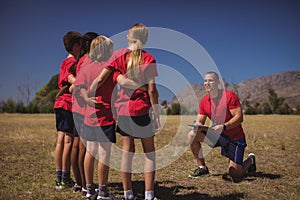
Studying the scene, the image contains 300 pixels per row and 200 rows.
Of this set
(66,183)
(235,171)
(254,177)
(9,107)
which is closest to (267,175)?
(254,177)

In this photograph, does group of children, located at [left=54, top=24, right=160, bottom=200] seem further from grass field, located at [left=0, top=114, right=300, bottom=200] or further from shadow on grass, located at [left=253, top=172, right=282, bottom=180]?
shadow on grass, located at [left=253, top=172, right=282, bottom=180]

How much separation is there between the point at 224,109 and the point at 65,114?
7.33ft

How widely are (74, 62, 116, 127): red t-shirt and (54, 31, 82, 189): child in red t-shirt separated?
417 mm

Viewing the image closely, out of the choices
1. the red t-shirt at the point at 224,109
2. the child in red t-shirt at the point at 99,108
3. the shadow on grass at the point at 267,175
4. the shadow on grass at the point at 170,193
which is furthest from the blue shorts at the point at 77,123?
the shadow on grass at the point at 267,175

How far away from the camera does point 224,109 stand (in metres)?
4.86

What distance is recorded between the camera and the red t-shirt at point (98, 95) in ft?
11.6

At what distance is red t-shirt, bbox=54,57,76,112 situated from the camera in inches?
159

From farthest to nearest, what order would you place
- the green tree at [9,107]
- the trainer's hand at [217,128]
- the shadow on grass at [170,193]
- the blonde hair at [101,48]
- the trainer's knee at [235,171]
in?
the green tree at [9,107] < the trainer's knee at [235,171] < the trainer's hand at [217,128] < the shadow on grass at [170,193] < the blonde hair at [101,48]

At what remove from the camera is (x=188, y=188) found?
173 inches

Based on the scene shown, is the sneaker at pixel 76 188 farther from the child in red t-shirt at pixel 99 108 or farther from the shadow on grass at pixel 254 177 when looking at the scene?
the shadow on grass at pixel 254 177

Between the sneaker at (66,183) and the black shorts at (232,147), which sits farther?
the black shorts at (232,147)

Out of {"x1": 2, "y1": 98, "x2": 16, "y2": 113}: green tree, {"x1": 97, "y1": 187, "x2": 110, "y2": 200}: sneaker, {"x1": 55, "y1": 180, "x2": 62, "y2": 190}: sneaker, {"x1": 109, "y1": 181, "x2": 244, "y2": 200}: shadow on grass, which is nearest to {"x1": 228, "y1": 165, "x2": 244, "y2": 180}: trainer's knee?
{"x1": 109, "y1": 181, "x2": 244, "y2": 200}: shadow on grass

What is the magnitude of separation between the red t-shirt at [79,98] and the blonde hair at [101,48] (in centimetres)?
15

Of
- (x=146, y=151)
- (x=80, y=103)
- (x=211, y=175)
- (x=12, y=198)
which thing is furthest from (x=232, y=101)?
(x=12, y=198)
